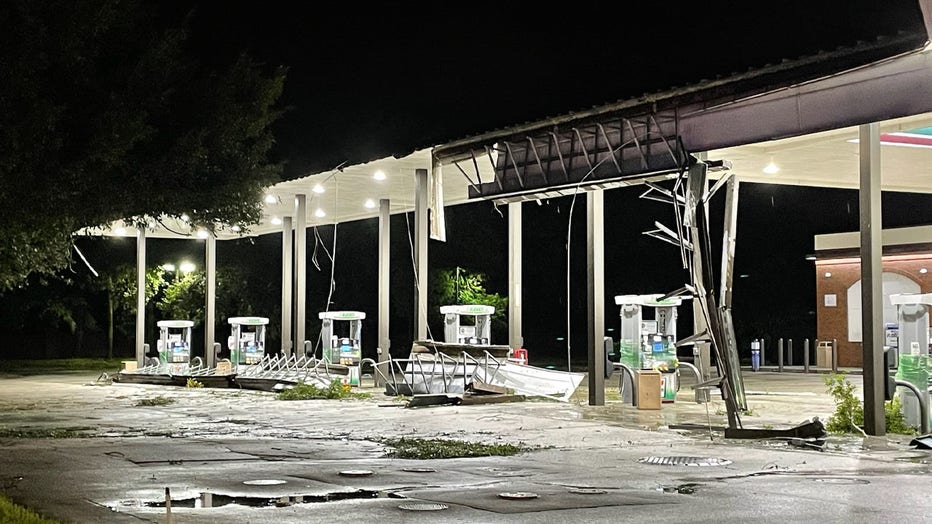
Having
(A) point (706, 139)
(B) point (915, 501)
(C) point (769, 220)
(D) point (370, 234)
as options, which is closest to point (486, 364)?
(A) point (706, 139)

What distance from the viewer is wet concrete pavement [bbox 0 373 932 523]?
8242 mm

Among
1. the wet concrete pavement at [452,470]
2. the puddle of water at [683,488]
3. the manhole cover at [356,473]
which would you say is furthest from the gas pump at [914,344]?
the manhole cover at [356,473]

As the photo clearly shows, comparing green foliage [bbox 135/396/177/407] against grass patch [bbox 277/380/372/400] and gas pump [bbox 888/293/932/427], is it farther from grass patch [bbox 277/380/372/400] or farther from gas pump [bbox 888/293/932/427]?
gas pump [bbox 888/293/932/427]

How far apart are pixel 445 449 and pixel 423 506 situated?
4300 mm

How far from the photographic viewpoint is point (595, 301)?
20.5 m

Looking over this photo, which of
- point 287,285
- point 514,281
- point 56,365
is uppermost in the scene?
point 287,285

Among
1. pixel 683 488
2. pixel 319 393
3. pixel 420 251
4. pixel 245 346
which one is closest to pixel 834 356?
pixel 420 251

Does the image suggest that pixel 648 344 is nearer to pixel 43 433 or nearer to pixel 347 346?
pixel 347 346

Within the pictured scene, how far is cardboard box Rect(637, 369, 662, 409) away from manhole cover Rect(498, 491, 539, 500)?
412 inches

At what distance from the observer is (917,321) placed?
47.4ft

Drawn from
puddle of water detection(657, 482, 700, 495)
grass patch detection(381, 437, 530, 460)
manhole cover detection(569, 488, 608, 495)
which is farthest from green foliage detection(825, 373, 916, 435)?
manhole cover detection(569, 488, 608, 495)

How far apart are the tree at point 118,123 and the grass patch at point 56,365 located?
2883 centimetres

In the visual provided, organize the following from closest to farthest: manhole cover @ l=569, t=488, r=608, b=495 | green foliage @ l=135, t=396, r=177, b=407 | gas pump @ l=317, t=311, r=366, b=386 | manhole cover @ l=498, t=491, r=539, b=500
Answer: manhole cover @ l=498, t=491, r=539, b=500 < manhole cover @ l=569, t=488, r=608, b=495 < green foliage @ l=135, t=396, r=177, b=407 < gas pump @ l=317, t=311, r=366, b=386

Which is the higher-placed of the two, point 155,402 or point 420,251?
point 420,251
